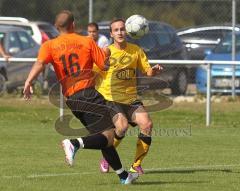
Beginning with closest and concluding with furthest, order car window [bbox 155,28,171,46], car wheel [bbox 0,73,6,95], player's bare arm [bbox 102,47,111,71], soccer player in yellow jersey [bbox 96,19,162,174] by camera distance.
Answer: player's bare arm [bbox 102,47,111,71]
soccer player in yellow jersey [bbox 96,19,162,174]
car wheel [bbox 0,73,6,95]
car window [bbox 155,28,171,46]

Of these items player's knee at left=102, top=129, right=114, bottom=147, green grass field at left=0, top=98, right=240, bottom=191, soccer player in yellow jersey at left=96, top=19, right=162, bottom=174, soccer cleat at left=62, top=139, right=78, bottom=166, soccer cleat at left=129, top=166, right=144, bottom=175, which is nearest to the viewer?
soccer cleat at left=62, top=139, right=78, bottom=166

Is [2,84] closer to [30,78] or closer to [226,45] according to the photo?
[226,45]

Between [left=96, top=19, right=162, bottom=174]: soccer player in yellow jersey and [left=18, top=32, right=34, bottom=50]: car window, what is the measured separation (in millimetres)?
11487

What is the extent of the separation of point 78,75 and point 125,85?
1426 mm

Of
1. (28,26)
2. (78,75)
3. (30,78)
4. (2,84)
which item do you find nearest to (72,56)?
(78,75)

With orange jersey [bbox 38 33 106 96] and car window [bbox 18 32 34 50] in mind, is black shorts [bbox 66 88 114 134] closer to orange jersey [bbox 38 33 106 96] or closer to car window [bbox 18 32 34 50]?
orange jersey [bbox 38 33 106 96]

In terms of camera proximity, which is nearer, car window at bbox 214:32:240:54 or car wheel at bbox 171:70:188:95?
car wheel at bbox 171:70:188:95

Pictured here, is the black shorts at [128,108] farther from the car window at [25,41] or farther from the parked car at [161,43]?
the car window at [25,41]

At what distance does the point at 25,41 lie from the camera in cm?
2258

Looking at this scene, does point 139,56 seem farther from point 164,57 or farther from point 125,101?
point 164,57

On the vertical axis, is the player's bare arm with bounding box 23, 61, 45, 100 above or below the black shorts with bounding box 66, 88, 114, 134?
above

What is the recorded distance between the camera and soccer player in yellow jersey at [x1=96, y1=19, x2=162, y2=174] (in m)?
10.8

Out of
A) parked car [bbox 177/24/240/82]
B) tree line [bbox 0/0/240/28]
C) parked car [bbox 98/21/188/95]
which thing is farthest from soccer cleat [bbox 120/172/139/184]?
tree line [bbox 0/0/240/28]

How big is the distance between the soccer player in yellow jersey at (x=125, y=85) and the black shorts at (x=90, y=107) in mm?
892
